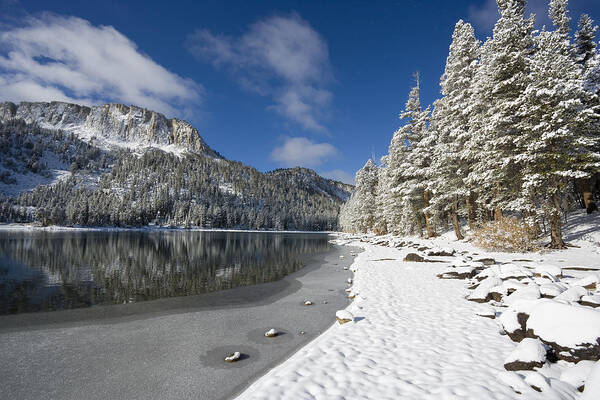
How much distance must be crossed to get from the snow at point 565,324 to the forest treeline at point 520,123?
44.8ft

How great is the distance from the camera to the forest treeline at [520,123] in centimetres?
1584

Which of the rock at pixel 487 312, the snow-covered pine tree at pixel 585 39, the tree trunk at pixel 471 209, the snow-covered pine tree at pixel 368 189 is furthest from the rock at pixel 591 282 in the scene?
the snow-covered pine tree at pixel 368 189

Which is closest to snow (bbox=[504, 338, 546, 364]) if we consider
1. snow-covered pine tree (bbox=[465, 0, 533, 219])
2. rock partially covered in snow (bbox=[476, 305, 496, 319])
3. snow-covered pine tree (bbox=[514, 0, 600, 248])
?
rock partially covered in snow (bbox=[476, 305, 496, 319])

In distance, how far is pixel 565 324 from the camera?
5.09 meters

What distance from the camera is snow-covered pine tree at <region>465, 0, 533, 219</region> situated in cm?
1800

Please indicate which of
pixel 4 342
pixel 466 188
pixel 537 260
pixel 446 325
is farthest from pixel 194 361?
pixel 466 188

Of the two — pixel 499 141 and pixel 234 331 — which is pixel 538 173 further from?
pixel 234 331

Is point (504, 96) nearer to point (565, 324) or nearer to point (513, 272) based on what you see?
point (513, 272)

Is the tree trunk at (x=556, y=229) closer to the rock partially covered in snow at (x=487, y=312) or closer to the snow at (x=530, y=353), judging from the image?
the rock partially covered in snow at (x=487, y=312)

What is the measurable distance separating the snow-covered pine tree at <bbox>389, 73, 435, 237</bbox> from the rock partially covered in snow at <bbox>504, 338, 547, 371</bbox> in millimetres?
24834

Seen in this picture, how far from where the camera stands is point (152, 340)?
7.36 metres

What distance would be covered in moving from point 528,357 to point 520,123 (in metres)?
17.3

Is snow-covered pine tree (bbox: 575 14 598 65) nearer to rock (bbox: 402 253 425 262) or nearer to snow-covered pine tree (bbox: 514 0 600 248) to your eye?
snow-covered pine tree (bbox: 514 0 600 248)

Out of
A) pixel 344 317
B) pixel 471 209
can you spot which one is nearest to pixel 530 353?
pixel 344 317
